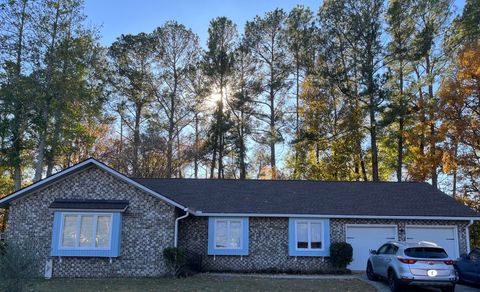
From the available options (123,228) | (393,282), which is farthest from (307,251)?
(123,228)

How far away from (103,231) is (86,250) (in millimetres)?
865

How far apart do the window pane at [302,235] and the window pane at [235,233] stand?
8.12 feet

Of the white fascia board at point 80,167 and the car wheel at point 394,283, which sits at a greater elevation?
the white fascia board at point 80,167

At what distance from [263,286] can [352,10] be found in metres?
24.3

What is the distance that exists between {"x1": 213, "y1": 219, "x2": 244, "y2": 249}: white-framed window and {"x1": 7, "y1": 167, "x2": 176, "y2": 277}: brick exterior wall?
8.41 feet

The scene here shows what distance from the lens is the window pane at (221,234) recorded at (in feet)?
60.3

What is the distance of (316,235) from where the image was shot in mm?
18609

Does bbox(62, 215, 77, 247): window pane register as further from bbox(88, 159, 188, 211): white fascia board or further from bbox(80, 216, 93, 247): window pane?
bbox(88, 159, 188, 211): white fascia board

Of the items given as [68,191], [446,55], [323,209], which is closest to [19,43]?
[68,191]

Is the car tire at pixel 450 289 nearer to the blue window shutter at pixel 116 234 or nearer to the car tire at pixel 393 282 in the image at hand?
the car tire at pixel 393 282

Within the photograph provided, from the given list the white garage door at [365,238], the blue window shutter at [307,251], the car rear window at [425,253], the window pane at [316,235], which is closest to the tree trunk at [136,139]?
the blue window shutter at [307,251]

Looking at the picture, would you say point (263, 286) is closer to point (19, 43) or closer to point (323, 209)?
point (323, 209)

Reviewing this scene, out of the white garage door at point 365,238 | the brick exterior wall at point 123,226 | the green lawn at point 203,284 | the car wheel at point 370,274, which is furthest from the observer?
the white garage door at point 365,238

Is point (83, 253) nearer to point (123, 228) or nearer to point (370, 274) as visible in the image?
point (123, 228)
